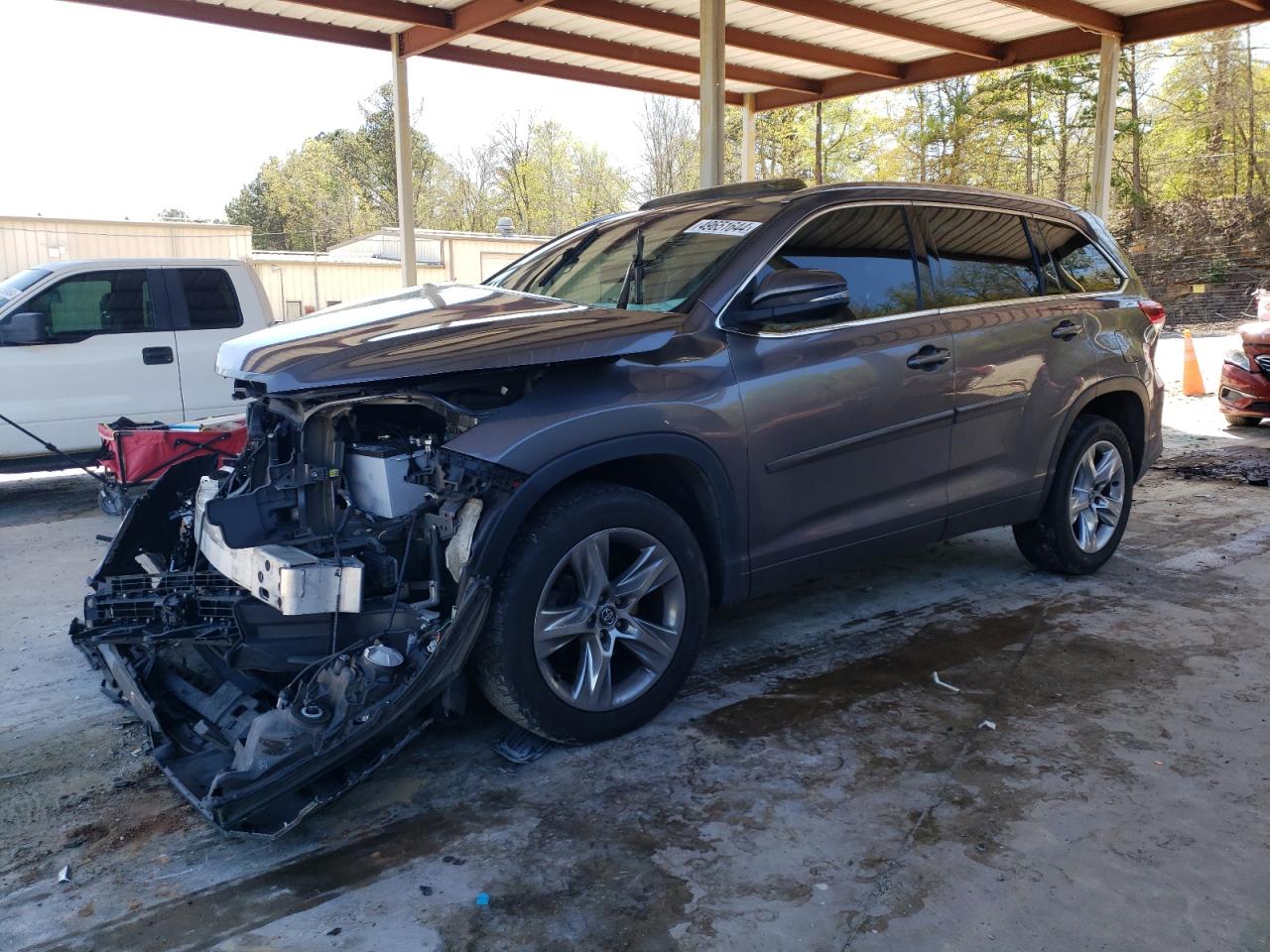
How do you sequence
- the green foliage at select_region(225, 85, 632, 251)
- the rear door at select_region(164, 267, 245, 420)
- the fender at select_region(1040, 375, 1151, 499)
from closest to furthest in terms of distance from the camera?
1. the fender at select_region(1040, 375, 1151, 499)
2. the rear door at select_region(164, 267, 245, 420)
3. the green foliage at select_region(225, 85, 632, 251)

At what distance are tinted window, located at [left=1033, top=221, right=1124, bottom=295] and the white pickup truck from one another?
18.6ft

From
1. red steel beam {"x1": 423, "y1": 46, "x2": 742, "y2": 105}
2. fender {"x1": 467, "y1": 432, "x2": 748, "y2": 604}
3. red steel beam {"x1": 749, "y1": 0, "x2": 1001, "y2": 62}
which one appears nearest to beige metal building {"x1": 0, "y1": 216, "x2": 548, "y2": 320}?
red steel beam {"x1": 423, "y1": 46, "x2": 742, "y2": 105}

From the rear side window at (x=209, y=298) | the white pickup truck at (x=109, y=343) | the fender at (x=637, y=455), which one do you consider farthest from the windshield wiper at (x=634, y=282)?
the rear side window at (x=209, y=298)

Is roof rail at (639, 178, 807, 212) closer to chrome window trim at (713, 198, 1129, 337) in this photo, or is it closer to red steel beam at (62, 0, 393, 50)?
chrome window trim at (713, 198, 1129, 337)

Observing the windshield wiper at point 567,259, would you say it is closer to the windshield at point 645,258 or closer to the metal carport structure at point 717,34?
the windshield at point 645,258

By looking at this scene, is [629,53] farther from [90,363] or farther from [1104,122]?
[90,363]

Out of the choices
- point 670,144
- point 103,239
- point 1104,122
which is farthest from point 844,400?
point 670,144

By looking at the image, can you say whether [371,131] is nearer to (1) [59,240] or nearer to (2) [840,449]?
(1) [59,240]

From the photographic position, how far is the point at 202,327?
8.10 meters

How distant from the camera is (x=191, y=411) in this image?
8.12 metres

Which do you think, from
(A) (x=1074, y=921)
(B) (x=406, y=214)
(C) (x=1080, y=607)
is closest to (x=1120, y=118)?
(B) (x=406, y=214)

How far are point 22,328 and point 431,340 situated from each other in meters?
5.71

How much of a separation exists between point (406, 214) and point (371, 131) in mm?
41190

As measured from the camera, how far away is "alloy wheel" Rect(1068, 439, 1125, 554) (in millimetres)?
5238
